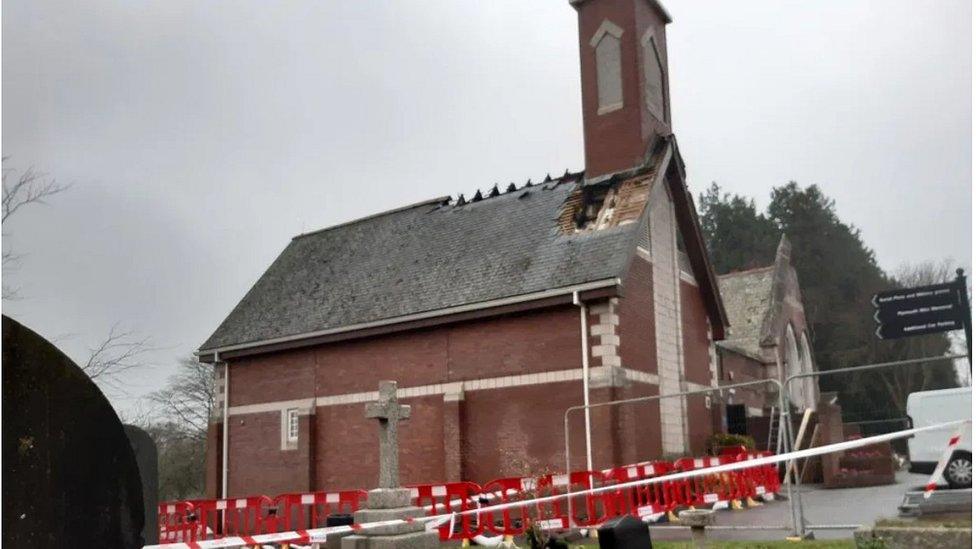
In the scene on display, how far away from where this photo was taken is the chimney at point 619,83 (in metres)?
21.2

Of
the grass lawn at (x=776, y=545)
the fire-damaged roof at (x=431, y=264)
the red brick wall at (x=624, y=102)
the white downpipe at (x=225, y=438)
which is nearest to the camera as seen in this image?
the grass lawn at (x=776, y=545)

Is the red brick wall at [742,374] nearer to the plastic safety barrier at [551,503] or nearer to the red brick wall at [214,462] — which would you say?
the plastic safety barrier at [551,503]

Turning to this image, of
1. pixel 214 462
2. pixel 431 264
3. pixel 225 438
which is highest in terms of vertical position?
pixel 431 264

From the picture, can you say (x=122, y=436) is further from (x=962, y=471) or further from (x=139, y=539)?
(x=962, y=471)

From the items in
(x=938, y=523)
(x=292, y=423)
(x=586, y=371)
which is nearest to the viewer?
(x=938, y=523)

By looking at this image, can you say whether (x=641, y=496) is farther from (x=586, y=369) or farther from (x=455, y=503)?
(x=586, y=369)

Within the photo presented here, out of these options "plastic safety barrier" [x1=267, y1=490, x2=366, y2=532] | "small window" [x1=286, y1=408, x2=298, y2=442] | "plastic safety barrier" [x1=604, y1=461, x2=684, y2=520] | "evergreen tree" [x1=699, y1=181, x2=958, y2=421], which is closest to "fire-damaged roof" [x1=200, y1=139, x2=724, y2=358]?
"small window" [x1=286, y1=408, x2=298, y2=442]

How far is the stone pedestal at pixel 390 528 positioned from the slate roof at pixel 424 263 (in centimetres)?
825

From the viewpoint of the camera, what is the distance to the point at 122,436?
383 cm

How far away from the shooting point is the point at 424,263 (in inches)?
884

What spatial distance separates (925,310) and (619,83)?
12478 millimetres

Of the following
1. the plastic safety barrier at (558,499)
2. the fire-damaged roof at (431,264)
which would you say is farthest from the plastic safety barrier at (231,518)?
the fire-damaged roof at (431,264)

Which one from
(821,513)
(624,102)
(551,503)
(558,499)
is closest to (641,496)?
(551,503)

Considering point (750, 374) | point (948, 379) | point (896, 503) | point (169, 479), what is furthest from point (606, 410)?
point (948, 379)
